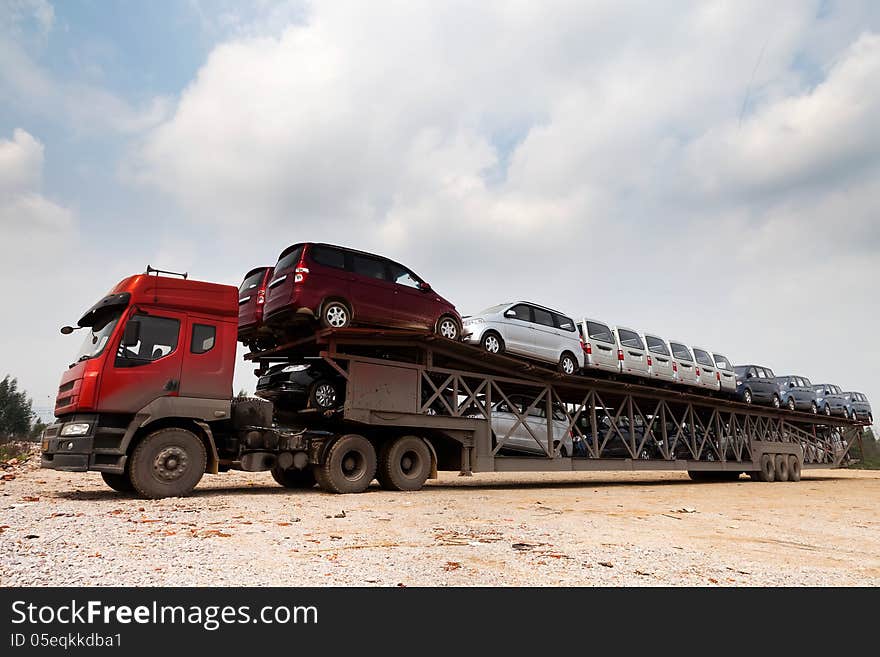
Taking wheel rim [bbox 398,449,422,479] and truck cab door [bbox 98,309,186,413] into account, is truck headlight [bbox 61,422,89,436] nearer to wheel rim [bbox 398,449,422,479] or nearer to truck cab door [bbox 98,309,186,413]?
truck cab door [bbox 98,309,186,413]

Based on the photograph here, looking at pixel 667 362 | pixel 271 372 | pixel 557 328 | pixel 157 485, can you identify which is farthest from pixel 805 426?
pixel 157 485

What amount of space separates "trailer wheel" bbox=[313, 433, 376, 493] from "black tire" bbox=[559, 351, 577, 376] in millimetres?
5523

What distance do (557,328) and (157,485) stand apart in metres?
9.32

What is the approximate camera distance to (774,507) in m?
9.98

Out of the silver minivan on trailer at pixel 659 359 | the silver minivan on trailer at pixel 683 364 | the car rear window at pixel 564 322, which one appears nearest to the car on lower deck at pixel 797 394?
the silver minivan on trailer at pixel 683 364

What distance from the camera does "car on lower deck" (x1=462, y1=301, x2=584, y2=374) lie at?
508 inches

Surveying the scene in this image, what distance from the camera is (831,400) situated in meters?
25.1

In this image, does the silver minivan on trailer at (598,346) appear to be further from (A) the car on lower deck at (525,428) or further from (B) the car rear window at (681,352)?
(B) the car rear window at (681,352)

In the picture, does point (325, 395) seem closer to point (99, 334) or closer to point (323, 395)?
point (323, 395)

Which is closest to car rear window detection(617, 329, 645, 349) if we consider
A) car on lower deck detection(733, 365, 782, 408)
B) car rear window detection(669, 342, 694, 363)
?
car rear window detection(669, 342, 694, 363)

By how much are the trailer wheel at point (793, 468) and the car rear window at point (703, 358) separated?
578cm

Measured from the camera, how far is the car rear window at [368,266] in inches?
416
